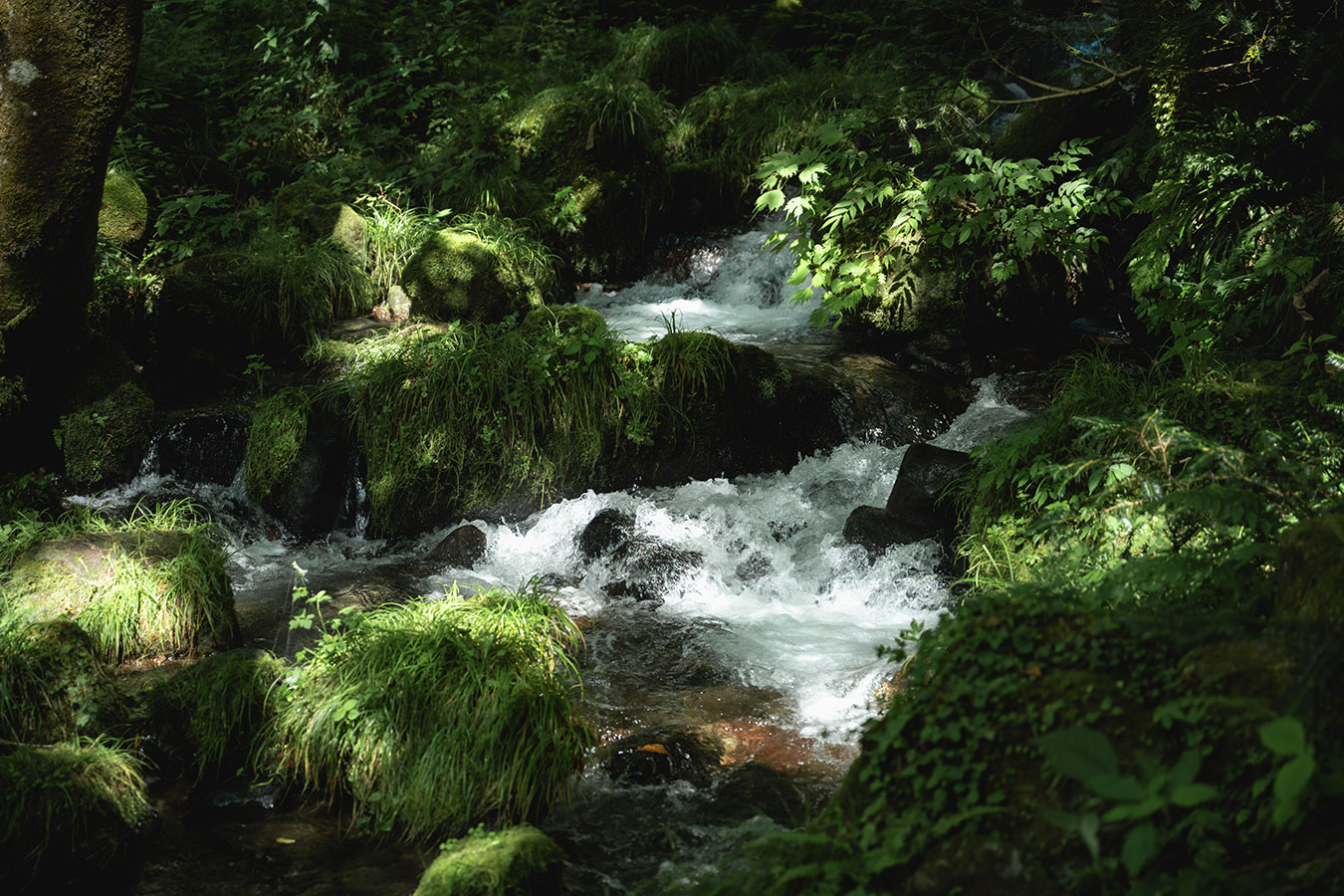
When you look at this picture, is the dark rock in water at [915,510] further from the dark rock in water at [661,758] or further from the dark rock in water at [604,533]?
the dark rock in water at [661,758]

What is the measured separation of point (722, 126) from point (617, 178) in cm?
161

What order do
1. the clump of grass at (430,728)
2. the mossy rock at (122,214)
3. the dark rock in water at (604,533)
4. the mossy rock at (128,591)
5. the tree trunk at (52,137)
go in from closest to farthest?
the clump of grass at (430,728), the mossy rock at (128,591), the tree trunk at (52,137), the dark rock in water at (604,533), the mossy rock at (122,214)

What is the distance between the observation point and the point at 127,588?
480cm

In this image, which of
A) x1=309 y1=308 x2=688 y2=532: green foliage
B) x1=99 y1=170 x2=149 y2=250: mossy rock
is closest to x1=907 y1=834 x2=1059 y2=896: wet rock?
x1=309 y1=308 x2=688 y2=532: green foliage

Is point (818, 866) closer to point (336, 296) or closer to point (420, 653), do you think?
point (420, 653)

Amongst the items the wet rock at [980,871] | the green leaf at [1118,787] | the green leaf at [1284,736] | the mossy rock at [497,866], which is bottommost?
the mossy rock at [497,866]

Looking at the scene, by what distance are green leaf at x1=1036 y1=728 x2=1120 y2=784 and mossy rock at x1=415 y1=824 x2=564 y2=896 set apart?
6.13ft

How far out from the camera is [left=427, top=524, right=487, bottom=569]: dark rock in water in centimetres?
636

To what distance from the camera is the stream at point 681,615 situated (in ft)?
11.8

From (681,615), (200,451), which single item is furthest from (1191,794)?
(200,451)

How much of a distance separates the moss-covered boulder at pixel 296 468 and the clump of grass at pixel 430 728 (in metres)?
2.91

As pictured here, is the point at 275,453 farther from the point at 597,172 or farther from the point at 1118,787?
the point at 1118,787

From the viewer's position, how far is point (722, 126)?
1087 cm

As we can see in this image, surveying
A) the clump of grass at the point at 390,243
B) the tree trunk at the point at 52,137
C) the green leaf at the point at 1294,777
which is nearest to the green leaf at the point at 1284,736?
the green leaf at the point at 1294,777
